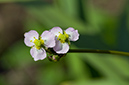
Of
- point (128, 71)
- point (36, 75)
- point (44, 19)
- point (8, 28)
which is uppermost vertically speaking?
point (44, 19)

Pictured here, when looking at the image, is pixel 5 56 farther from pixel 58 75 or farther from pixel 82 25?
pixel 82 25

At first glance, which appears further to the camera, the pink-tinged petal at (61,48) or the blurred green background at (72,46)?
the blurred green background at (72,46)

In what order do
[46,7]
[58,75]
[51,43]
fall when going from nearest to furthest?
[51,43]
[46,7]
[58,75]

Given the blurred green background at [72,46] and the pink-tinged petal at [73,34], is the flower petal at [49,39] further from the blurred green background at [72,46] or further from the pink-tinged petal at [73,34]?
the blurred green background at [72,46]

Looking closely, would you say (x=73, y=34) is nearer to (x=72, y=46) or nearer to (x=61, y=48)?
(x=61, y=48)

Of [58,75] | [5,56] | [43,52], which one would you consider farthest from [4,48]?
[43,52]

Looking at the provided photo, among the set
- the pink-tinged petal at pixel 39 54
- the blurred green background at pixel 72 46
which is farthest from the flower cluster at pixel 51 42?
the blurred green background at pixel 72 46
